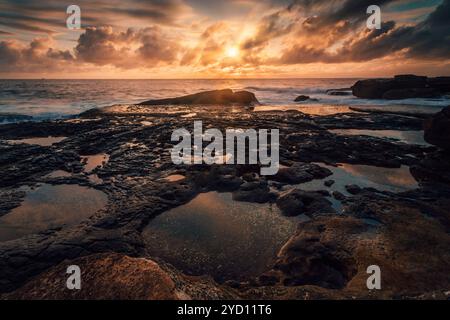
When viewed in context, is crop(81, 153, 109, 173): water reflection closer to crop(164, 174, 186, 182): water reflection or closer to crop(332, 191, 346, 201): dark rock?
crop(164, 174, 186, 182): water reflection

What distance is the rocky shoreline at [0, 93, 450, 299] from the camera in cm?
404

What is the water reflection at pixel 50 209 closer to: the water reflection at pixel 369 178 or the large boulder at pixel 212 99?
the water reflection at pixel 369 178

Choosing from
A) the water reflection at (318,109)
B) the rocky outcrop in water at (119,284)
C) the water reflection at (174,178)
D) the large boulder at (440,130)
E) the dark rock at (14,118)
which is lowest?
the rocky outcrop in water at (119,284)

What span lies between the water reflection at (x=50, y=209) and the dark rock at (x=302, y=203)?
502 centimetres

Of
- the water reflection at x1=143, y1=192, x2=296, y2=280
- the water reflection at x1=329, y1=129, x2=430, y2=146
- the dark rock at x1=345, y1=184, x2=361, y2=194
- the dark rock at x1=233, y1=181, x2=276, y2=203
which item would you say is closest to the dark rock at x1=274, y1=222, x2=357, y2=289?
the water reflection at x1=143, y1=192, x2=296, y2=280

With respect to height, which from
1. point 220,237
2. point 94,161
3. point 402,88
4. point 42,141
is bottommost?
point 220,237

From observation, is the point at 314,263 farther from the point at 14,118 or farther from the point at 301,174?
the point at 14,118

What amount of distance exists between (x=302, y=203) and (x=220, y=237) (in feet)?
8.48

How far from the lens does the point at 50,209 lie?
7008 millimetres

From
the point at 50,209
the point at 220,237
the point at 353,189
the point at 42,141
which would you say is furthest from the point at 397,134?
the point at 42,141

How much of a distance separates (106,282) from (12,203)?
5.46 meters

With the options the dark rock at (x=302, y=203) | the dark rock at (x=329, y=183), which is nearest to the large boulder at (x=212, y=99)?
the dark rock at (x=329, y=183)

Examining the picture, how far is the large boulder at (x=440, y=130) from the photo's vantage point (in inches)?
440
